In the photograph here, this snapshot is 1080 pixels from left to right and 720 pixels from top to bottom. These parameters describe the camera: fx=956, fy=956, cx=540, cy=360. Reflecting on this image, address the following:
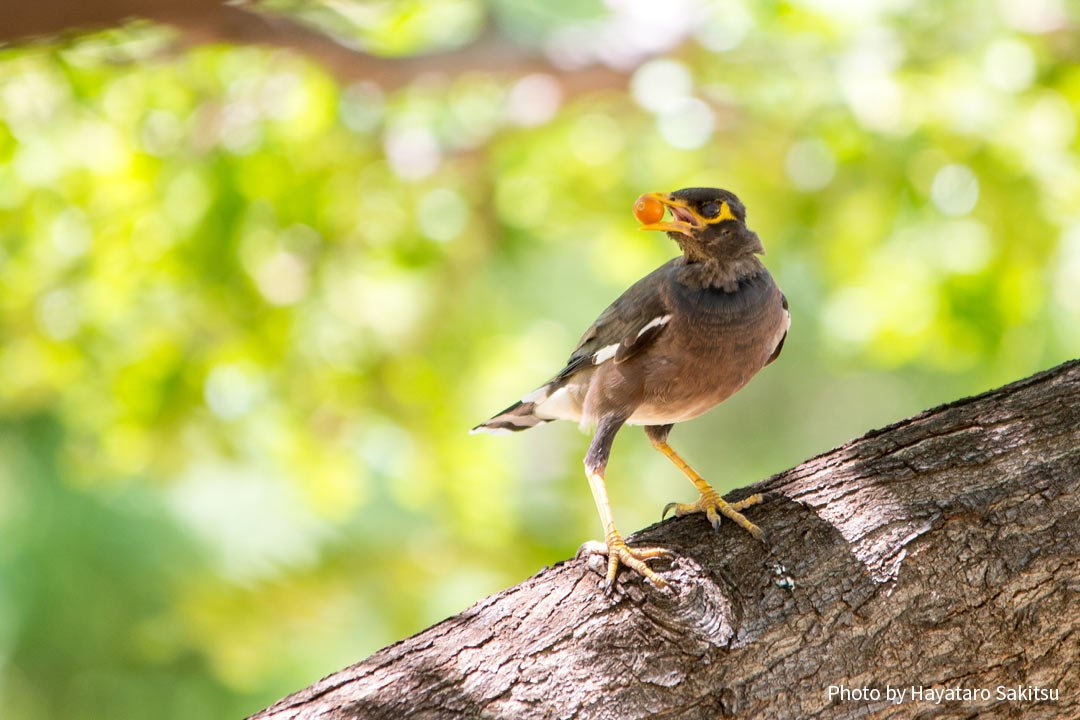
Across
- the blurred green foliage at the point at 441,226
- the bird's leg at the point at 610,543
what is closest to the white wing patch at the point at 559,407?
the bird's leg at the point at 610,543

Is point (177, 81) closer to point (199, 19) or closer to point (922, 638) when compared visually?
point (199, 19)

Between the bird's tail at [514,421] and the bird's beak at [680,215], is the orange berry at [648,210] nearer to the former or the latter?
the bird's beak at [680,215]

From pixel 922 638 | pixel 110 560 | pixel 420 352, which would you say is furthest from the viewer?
pixel 110 560

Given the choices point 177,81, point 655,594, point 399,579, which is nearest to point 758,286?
point 655,594

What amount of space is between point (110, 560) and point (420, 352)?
8672 mm

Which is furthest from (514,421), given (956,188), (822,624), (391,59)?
(956,188)

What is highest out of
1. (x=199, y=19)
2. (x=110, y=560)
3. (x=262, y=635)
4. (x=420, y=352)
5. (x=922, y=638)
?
(x=110, y=560)

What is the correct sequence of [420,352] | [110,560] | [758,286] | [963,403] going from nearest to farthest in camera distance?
1. [963,403]
2. [758,286]
3. [420,352]
4. [110,560]

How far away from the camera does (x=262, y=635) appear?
8.30m

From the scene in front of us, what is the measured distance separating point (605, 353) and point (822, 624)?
4.89 ft

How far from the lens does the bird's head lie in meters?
3.67

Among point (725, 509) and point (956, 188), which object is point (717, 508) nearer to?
point (725, 509)

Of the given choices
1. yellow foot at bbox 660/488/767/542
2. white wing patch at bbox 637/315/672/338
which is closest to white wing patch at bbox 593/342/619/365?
white wing patch at bbox 637/315/672/338

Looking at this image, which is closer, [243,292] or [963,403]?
[963,403]
